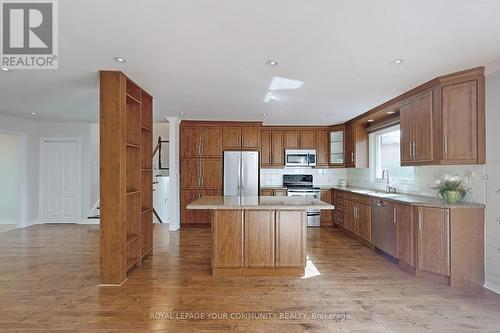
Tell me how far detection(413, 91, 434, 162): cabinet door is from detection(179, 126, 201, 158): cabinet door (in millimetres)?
4279

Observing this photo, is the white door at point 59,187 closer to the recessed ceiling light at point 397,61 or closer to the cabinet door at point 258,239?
the cabinet door at point 258,239

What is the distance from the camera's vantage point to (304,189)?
6.47 metres

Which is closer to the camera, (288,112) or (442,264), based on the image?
(442,264)

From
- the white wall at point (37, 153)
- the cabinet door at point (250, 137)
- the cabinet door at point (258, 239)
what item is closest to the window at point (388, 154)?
the cabinet door at point (250, 137)

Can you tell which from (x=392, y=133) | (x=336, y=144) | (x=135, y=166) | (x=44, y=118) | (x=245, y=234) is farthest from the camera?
(x=336, y=144)

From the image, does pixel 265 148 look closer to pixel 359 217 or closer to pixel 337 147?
pixel 337 147

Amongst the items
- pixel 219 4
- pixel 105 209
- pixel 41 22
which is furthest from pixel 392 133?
pixel 41 22

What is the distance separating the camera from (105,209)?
3.14 m

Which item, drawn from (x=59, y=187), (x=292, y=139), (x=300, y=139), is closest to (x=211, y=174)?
(x=292, y=139)

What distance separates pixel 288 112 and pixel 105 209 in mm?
3601

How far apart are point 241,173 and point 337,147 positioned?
245 cm

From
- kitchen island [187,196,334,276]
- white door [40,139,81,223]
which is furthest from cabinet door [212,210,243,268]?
white door [40,139,81,223]

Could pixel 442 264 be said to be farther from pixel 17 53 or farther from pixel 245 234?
pixel 17 53

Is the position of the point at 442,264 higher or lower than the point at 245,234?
lower
